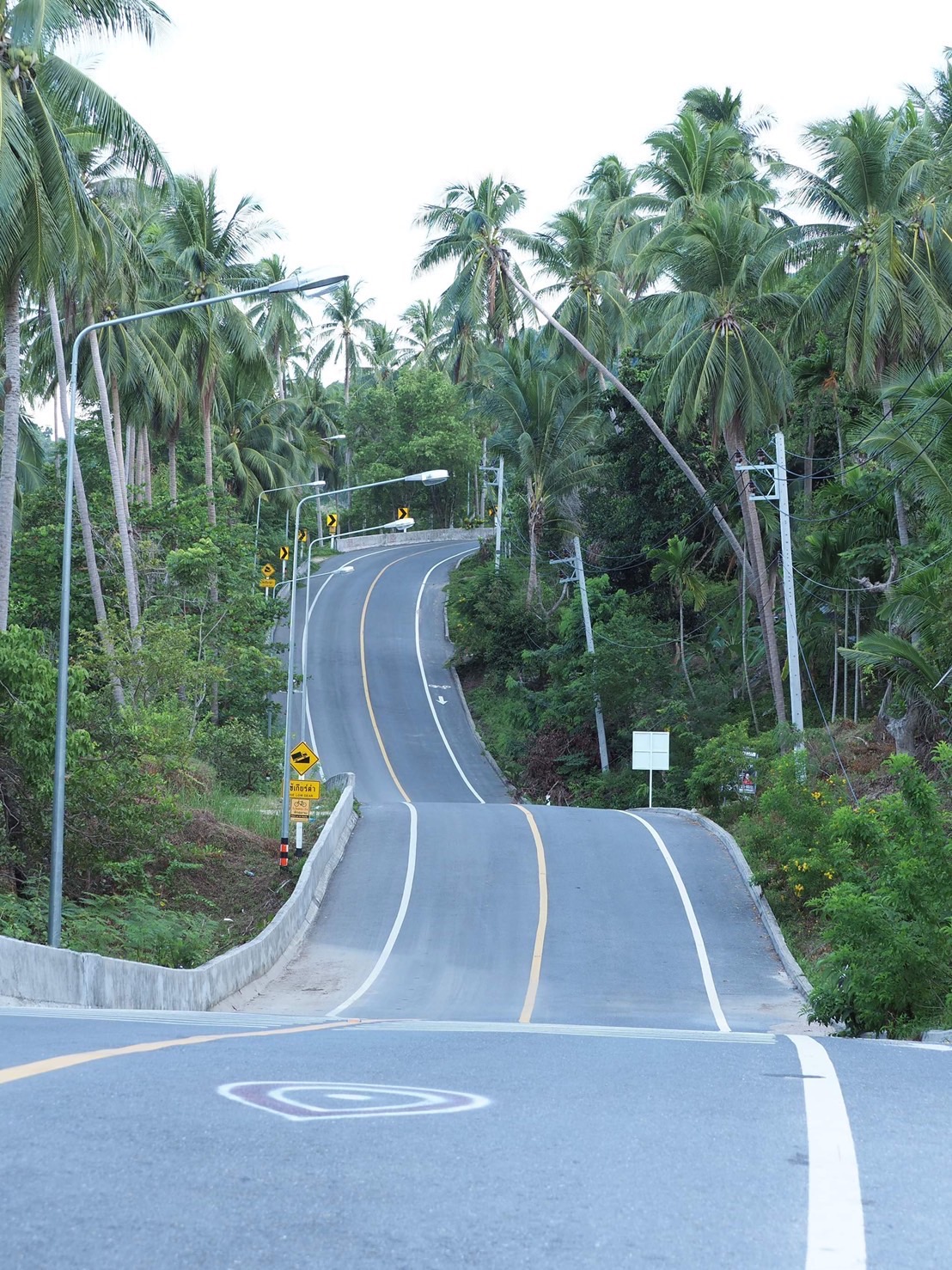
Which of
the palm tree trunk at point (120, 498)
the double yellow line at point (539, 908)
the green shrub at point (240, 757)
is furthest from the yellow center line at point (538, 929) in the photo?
the palm tree trunk at point (120, 498)

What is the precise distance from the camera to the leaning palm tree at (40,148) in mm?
22766

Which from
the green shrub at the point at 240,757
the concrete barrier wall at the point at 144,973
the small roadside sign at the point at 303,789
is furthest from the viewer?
the green shrub at the point at 240,757

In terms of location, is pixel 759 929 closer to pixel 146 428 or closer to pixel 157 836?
pixel 157 836

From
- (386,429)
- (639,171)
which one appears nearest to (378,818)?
(639,171)

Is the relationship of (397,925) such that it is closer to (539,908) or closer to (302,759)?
(539,908)

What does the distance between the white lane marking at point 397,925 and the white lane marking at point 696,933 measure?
5.83 metres

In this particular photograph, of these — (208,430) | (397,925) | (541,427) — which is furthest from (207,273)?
(397,925)

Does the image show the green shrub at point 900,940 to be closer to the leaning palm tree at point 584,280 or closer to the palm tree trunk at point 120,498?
the palm tree trunk at point 120,498

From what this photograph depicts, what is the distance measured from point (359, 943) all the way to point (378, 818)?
1036 centimetres

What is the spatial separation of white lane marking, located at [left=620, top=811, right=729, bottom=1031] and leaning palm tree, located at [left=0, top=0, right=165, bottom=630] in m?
14.0

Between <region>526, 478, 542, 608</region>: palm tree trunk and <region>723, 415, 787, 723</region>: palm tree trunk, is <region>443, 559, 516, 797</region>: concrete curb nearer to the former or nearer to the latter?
<region>526, 478, 542, 608</region>: palm tree trunk

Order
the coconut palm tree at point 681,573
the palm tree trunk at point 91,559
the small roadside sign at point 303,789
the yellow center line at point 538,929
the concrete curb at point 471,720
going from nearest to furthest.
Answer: the yellow center line at point 538,929 → the small roadside sign at point 303,789 → the palm tree trunk at point 91,559 → the coconut palm tree at point 681,573 → the concrete curb at point 471,720

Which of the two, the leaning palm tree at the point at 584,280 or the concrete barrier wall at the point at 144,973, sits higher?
the leaning palm tree at the point at 584,280

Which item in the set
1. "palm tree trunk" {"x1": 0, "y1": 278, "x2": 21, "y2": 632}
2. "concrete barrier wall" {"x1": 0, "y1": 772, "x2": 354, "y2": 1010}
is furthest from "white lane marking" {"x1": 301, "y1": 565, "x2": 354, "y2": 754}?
"concrete barrier wall" {"x1": 0, "y1": 772, "x2": 354, "y2": 1010}
